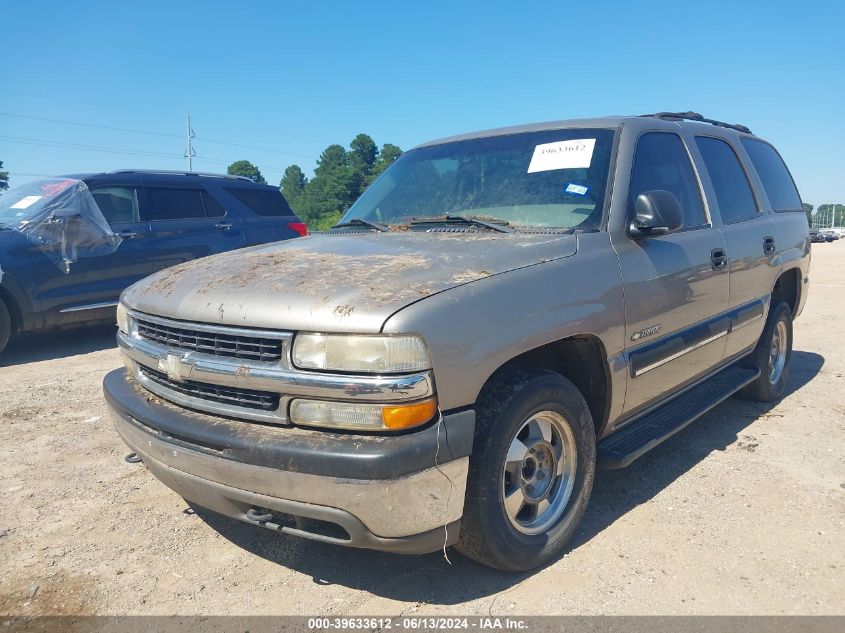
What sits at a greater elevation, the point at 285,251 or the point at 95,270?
the point at 285,251

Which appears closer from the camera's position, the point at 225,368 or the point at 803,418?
the point at 225,368

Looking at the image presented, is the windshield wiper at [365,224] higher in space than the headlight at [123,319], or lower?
higher

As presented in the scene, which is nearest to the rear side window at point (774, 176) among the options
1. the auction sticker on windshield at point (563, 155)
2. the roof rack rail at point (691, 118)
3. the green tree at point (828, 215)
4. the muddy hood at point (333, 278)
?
the roof rack rail at point (691, 118)

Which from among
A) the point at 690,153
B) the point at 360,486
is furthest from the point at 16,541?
the point at 690,153

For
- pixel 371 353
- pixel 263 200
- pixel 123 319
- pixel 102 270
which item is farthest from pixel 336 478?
pixel 263 200

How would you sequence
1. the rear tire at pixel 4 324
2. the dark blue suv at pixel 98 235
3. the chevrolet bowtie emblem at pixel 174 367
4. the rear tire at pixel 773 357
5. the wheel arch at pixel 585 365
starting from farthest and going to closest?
the dark blue suv at pixel 98 235, the rear tire at pixel 4 324, the rear tire at pixel 773 357, the wheel arch at pixel 585 365, the chevrolet bowtie emblem at pixel 174 367

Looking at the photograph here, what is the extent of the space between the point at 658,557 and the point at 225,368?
202cm

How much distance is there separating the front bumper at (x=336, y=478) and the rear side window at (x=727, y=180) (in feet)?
9.28

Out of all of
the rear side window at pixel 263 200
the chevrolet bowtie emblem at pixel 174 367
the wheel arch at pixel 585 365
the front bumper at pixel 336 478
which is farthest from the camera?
the rear side window at pixel 263 200

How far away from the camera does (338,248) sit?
3035 mm

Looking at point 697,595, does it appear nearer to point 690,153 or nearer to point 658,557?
point 658,557

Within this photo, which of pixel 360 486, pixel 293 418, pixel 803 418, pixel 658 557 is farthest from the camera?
pixel 803 418

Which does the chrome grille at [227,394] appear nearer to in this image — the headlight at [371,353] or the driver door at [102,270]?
the headlight at [371,353]

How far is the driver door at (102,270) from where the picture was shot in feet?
21.2
